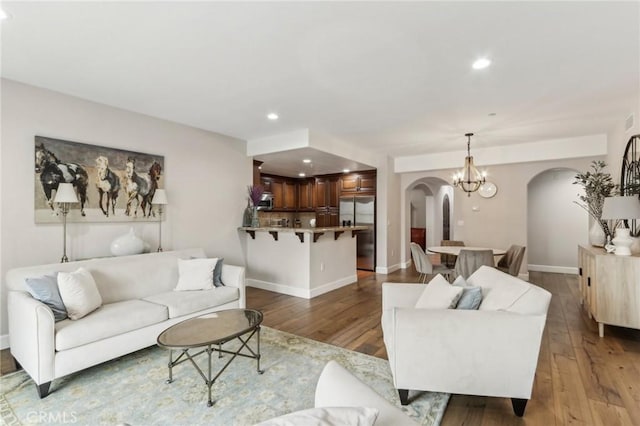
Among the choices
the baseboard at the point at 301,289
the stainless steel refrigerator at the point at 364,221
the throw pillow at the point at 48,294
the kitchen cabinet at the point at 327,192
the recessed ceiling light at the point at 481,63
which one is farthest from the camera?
the kitchen cabinet at the point at 327,192

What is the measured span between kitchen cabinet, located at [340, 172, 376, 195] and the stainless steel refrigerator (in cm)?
16

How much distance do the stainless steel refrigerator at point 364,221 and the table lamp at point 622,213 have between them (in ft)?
12.8

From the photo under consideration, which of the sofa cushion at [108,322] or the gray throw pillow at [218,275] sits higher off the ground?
the gray throw pillow at [218,275]

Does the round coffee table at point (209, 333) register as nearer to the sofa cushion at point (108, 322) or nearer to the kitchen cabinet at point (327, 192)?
the sofa cushion at point (108, 322)

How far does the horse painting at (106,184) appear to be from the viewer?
3.43 meters

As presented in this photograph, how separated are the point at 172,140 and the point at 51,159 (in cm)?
137

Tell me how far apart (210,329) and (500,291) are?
2.08 meters

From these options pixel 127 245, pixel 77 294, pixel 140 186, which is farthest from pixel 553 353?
pixel 140 186

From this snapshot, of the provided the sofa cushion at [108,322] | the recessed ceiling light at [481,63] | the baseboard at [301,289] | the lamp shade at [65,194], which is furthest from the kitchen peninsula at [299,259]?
the recessed ceiling light at [481,63]

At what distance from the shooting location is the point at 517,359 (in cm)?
173

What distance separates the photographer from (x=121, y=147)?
11.9ft

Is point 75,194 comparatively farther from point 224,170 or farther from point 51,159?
point 224,170

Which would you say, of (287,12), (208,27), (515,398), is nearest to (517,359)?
(515,398)

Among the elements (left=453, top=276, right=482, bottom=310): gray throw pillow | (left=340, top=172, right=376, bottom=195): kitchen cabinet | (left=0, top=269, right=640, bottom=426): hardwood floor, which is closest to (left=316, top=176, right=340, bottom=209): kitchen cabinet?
(left=340, top=172, right=376, bottom=195): kitchen cabinet
